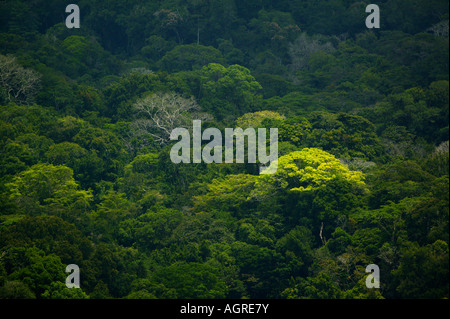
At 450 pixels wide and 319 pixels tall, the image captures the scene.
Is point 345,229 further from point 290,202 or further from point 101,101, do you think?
point 101,101

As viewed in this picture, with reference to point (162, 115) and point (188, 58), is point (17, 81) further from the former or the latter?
point (188, 58)

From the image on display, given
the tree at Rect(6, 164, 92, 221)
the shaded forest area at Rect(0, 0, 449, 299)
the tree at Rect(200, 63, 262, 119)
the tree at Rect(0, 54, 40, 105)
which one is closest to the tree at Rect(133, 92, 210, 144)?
the shaded forest area at Rect(0, 0, 449, 299)

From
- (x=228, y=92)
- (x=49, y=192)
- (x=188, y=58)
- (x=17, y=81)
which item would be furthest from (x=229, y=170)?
(x=188, y=58)

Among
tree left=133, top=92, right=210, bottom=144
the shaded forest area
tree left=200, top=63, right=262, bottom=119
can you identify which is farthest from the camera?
tree left=200, top=63, right=262, bottom=119

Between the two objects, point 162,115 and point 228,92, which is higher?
point 228,92

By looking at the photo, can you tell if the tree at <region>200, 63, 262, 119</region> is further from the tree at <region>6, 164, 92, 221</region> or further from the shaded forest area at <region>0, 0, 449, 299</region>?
the tree at <region>6, 164, 92, 221</region>

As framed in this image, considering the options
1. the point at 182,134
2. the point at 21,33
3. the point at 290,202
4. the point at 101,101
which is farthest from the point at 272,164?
the point at 21,33
